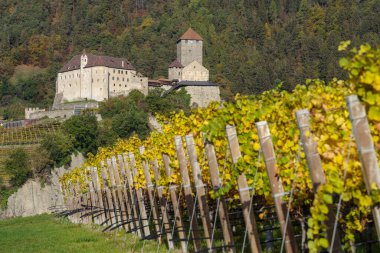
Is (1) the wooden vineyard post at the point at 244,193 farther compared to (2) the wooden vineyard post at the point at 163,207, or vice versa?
(2) the wooden vineyard post at the point at 163,207

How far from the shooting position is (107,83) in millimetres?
83688

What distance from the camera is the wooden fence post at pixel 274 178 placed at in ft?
21.1

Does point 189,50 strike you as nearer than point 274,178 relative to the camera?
No

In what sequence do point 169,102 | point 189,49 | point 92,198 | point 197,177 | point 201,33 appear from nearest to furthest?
point 197,177, point 92,198, point 169,102, point 189,49, point 201,33

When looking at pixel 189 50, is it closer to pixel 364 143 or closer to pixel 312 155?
pixel 312 155

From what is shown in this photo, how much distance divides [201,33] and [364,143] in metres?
125

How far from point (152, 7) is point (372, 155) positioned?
162m

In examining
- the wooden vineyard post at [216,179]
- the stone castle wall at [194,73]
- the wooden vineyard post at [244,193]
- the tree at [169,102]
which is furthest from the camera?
the stone castle wall at [194,73]

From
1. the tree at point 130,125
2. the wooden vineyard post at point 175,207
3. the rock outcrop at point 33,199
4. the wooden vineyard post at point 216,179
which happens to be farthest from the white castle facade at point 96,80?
the wooden vineyard post at point 216,179

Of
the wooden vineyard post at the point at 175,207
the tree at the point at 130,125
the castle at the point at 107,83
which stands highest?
the castle at the point at 107,83

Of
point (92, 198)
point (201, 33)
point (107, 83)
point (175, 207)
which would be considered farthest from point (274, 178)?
point (201, 33)

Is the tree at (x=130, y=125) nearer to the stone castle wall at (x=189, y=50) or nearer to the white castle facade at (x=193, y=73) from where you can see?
the white castle facade at (x=193, y=73)

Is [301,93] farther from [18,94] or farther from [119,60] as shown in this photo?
[18,94]

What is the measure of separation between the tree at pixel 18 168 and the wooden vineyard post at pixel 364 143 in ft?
156
